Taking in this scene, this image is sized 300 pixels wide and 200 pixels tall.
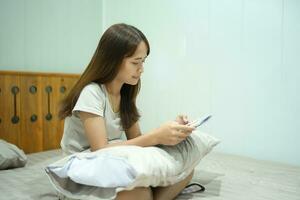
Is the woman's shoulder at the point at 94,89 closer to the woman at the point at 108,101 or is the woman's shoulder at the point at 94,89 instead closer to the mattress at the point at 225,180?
the woman at the point at 108,101

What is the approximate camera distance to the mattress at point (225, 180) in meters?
1.02

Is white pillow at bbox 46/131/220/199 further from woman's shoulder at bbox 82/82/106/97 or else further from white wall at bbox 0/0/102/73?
white wall at bbox 0/0/102/73

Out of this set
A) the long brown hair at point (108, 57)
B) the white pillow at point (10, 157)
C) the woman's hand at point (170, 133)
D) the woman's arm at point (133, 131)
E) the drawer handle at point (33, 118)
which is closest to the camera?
the woman's hand at point (170, 133)

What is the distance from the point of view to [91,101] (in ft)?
3.08

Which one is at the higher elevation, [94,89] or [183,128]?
[94,89]

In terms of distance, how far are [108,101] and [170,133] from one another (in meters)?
0.26

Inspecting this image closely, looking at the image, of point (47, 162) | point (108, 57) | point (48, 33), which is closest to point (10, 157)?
point (47, 162)

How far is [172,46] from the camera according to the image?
1940 mm

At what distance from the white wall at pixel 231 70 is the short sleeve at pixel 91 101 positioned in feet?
3.02

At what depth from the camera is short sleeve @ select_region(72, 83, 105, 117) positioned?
92 cm

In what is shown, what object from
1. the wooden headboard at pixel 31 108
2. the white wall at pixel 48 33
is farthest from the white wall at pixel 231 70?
the wooden headboard at pixel 31 108

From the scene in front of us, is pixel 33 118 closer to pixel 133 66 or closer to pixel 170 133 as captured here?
pixel 133 66

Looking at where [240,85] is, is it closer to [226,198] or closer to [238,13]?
[238,13]

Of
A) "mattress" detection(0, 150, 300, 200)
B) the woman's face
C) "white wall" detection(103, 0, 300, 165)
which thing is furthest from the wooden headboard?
the woman's face
